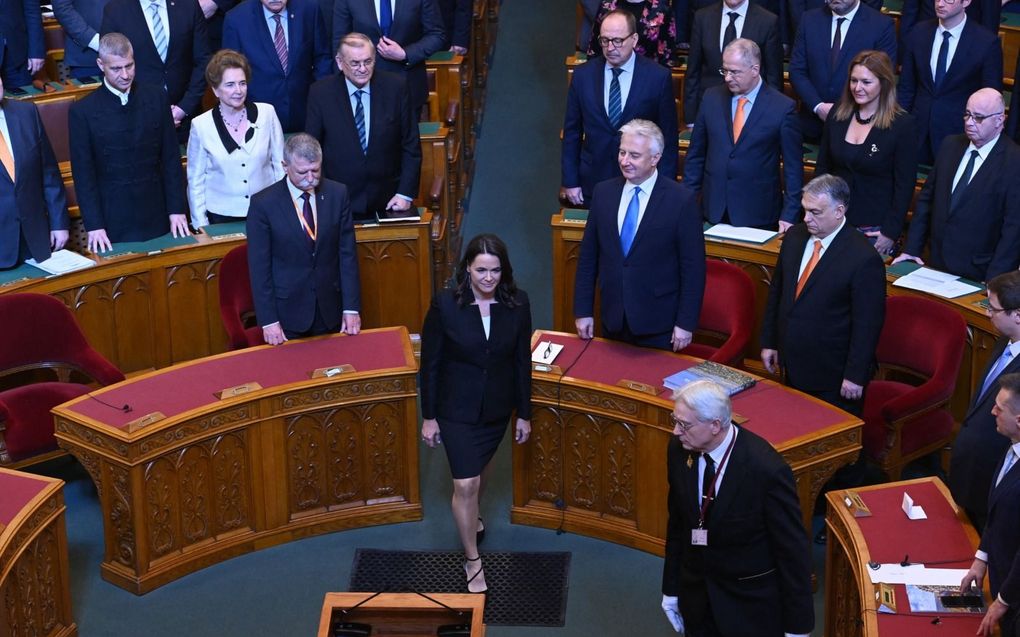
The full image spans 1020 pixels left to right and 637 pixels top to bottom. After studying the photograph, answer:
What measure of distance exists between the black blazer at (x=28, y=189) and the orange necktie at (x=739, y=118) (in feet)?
11.0

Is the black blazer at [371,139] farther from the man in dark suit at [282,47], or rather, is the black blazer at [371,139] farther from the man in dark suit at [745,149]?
the man in dark suit at [745,149]

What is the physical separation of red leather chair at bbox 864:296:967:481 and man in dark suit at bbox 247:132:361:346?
2.43m

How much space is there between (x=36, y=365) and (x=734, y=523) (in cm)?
367

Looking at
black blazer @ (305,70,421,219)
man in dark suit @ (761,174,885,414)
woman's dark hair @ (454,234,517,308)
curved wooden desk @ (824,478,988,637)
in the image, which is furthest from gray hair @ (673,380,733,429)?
black blazer @ (305,70,421,219)

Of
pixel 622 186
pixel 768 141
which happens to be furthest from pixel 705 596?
pixel 768 141

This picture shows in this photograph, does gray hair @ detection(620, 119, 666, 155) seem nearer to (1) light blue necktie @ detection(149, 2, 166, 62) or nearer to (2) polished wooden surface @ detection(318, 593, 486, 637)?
(2) polished wooden surface @ detection(318, 593, 486, 637)

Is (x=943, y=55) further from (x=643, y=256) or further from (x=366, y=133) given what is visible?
(x=366, y=133)

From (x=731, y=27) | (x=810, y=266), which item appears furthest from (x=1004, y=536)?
(x=731, y=27)

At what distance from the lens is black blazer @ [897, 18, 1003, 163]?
757 cm

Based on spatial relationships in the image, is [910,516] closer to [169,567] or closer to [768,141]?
[768,141]

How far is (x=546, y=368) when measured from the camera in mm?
6336

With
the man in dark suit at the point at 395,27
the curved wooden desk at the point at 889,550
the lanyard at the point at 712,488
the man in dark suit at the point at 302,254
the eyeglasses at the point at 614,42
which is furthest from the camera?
the man in dark suit at the point at 395,27

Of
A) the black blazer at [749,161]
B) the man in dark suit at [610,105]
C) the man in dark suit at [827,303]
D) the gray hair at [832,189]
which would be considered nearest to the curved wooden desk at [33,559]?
the man in dark suit at [827,303]

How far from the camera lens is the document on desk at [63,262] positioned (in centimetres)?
697
